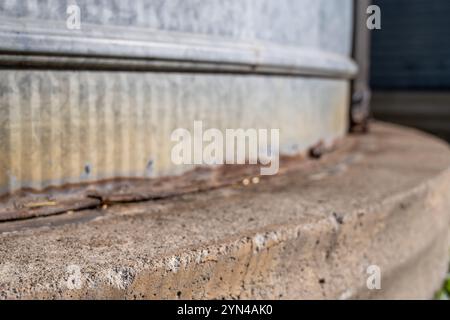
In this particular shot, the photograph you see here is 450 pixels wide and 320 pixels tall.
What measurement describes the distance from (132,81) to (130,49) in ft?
0.32

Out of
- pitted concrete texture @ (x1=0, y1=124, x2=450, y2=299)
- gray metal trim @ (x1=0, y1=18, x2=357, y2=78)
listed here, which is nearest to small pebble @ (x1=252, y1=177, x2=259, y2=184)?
pitted concrete texture @ (x1=0, y1=124, x2=450, y2=299)

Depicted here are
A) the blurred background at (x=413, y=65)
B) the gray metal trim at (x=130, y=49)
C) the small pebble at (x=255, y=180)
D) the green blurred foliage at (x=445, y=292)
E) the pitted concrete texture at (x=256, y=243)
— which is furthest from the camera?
the blurred background at (x=413, y=65)

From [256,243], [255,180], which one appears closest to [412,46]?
[255,180]

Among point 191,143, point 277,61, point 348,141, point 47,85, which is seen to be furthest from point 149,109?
point 348,141

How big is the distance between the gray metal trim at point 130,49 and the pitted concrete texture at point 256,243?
0.41 m

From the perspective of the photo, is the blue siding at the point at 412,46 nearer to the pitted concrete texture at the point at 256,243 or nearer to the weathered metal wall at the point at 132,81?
the pitted concrete texture at the point at 256,243

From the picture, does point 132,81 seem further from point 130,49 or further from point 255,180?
point 255,180

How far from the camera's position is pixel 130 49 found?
1.45 meters

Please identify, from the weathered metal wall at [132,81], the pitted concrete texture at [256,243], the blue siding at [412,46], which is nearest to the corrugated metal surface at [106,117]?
the weathered metal wall at [132,81]

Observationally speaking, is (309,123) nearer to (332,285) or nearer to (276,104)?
(276,104)

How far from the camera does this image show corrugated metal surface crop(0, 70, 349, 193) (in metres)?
1.33

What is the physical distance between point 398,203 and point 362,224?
0.73 feet

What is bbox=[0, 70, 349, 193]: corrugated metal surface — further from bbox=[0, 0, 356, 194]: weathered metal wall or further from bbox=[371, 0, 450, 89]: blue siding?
bbox=[371, 0, 450, 89]: blue siding

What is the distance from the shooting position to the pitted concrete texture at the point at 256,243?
1038 millimetres
